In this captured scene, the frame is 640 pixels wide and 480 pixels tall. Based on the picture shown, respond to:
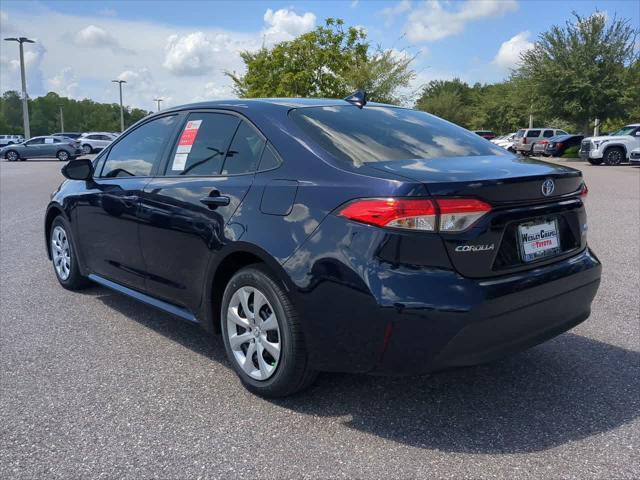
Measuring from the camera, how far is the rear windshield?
3.20m

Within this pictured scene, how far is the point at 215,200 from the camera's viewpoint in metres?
3.44

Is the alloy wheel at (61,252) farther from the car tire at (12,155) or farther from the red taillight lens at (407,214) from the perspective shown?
the car tire at (12,155)

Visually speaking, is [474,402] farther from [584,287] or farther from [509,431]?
[584,287]

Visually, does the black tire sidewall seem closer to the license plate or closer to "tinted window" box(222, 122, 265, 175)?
"tinted window" box(222, 122, 265, 175)

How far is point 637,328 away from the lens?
4.40 meters

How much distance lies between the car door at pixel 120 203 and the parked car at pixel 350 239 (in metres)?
0.04

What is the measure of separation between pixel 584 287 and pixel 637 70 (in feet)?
116

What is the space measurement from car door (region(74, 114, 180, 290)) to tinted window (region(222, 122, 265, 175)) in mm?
755

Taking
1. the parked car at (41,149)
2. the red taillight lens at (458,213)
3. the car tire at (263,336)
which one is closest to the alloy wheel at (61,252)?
the car tire at (263,336)

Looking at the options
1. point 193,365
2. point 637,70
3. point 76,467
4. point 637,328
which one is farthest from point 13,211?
point 637,70

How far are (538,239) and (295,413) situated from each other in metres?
1.53

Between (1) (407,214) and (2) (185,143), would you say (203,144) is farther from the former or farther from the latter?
(1) (407,214)

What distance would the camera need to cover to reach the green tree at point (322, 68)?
31500 millimetres

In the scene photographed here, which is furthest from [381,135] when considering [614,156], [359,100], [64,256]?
[614,156]
